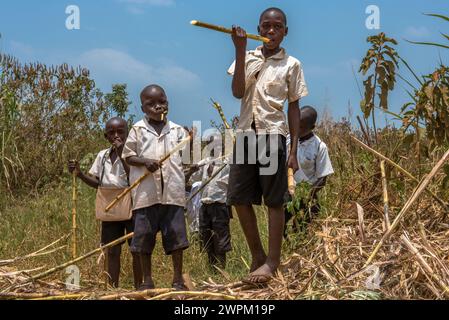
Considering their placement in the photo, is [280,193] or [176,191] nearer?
[280,193]

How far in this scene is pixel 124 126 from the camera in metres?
6.33

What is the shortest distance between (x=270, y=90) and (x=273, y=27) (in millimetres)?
395

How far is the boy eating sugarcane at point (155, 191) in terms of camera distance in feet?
17.4

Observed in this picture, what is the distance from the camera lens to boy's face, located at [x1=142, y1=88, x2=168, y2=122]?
17.9 feet

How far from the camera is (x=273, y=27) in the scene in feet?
16.0

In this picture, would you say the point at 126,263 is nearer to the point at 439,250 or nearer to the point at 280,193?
the point at 280,193

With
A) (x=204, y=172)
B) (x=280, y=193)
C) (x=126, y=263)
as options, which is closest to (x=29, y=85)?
(x=204, y=172)

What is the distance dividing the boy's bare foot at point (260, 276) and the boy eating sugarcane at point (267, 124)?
0.02m

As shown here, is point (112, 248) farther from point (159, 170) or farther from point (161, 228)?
point (159, 170)

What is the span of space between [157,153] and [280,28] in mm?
1247

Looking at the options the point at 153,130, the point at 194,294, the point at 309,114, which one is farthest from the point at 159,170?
the point at 309,114

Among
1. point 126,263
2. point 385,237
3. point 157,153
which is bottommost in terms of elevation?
point 126,263

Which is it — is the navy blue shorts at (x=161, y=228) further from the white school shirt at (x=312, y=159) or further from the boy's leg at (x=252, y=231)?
the white school shirt at (x=312, y=159)
